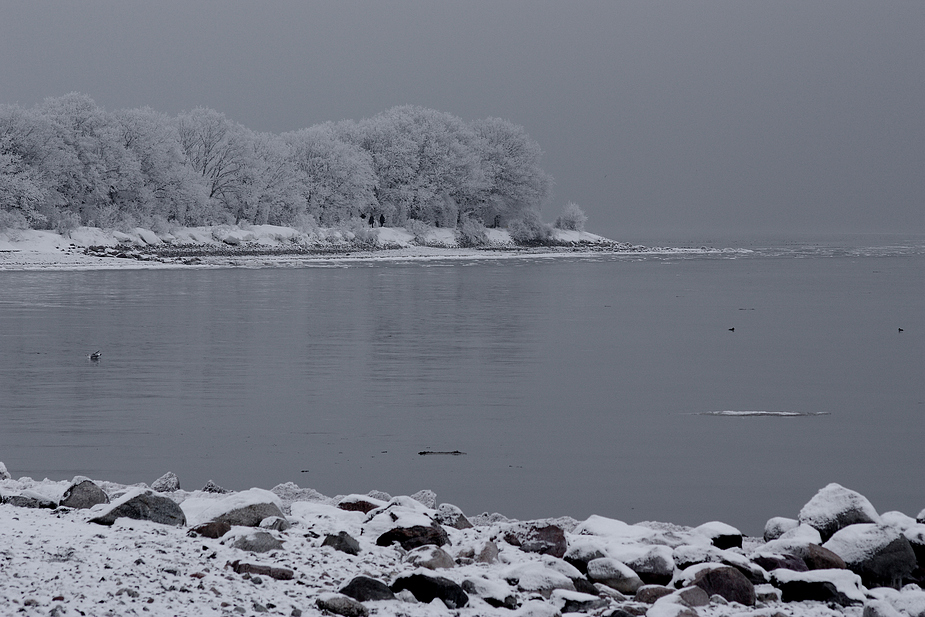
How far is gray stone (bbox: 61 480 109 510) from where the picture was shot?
23.3ft

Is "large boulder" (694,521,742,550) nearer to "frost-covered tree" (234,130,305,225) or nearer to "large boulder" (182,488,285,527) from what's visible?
"large boulder" (182,488,285,527)

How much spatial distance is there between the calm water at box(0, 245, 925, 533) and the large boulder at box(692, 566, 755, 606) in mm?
2222

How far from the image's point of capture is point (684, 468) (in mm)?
9766

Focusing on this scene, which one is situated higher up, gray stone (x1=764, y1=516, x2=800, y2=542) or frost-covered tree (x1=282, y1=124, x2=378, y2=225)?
frost-covered tree (x1=282, y1=124, x2=378, y2=225)

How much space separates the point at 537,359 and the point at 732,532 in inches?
439

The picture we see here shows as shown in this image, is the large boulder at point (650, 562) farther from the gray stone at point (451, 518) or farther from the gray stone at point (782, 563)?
the gray stone at point (451, 518)

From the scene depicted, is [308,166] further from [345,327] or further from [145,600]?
[145,600]

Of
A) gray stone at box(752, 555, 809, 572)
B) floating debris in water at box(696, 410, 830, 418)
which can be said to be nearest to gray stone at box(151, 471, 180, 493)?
gray stone at box(752, 555, 809, 572)

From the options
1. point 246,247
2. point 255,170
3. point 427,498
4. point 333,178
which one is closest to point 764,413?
point 427,498

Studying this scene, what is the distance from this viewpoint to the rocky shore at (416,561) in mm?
5258

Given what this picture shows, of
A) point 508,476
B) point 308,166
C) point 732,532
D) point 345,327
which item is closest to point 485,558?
point 732,532

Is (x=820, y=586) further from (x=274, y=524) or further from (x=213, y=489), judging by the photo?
(x=213, y=489)

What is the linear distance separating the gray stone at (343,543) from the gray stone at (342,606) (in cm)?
94

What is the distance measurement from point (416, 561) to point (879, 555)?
3.00 m
